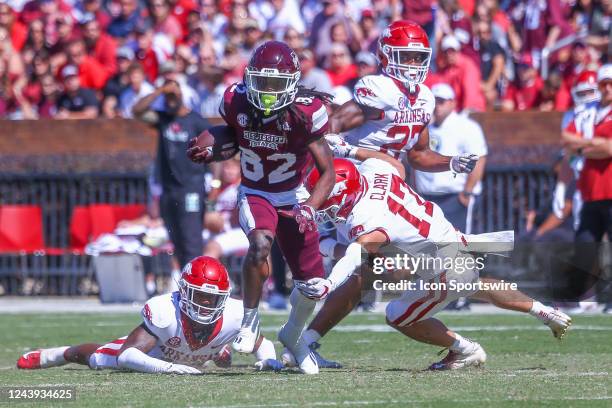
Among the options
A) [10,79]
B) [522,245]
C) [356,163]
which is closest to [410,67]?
[356,163]

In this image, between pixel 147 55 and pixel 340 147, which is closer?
pixel 340 147

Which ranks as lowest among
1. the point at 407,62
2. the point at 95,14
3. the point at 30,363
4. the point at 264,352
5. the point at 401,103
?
the point at 30,363

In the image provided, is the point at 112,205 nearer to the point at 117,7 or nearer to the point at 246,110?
the point at 117,7

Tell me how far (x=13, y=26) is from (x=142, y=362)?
12.3m

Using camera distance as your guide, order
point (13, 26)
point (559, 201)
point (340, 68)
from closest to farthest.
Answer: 1. point (559, 201)
2. point (340, 68)
3. point (13, 26)

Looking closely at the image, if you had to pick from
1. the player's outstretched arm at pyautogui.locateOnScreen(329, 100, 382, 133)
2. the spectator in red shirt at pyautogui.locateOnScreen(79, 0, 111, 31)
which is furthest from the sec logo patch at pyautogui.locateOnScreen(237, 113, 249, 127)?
the spectator in red shirt at pyautogui.locateOnScreen(79, 0, 111, 31)

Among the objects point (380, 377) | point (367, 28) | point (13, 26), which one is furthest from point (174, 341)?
point (13, 26)

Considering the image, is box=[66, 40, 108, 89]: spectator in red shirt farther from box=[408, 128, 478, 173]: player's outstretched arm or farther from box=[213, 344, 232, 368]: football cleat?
box=[213, 344, 232, 368]: football cleat

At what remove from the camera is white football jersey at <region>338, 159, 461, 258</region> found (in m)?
7.82

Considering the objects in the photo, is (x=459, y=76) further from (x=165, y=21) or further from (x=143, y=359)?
(x=143, y=359)

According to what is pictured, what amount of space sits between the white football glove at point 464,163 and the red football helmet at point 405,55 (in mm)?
808

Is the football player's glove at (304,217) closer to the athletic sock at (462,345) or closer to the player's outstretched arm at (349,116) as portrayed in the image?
the player's outstretched arm at (349,116)

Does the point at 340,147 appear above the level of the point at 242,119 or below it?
below

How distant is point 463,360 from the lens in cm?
799
